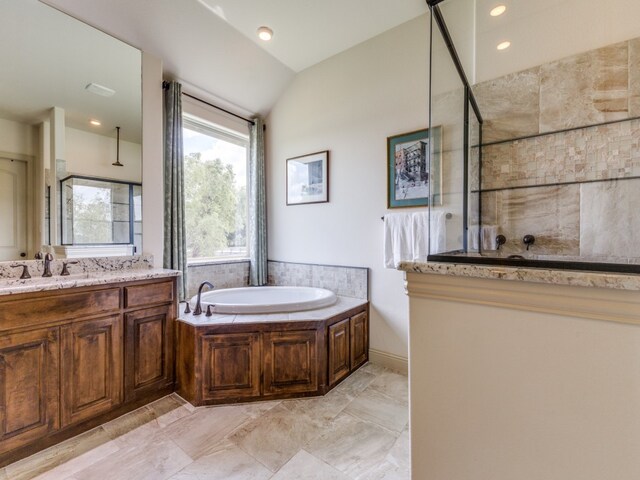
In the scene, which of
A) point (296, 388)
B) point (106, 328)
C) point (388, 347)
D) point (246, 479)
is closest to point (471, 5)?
point (388, 347)

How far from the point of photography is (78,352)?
5.58ft

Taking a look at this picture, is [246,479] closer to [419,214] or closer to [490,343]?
[490,343]

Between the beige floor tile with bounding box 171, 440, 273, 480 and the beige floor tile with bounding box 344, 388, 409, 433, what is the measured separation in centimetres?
70

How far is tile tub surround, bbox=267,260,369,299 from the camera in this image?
273 cm

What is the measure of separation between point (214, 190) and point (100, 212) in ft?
3.90

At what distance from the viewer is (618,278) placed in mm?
580

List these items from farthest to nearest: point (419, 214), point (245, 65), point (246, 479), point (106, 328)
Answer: point (245, 65), point (419, 214), point (106, 328), point (246, 479)

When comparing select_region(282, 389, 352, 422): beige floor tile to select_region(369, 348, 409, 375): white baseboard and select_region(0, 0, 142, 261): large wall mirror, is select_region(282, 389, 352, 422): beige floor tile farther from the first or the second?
select_region(0, 0, 142, 261): large wall mirror

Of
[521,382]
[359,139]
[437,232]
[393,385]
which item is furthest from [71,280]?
[359,139]

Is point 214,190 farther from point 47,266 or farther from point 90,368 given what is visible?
point 90,368

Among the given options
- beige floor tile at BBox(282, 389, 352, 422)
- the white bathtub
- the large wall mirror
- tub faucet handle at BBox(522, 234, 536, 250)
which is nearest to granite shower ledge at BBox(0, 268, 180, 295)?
the large wall mirror

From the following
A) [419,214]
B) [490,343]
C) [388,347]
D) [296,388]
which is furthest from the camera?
[388,347]

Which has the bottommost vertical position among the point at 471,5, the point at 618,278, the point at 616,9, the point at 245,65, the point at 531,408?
the point at 531,408

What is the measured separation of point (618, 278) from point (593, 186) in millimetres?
1326
